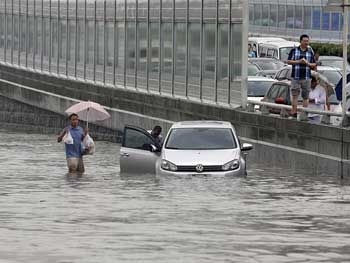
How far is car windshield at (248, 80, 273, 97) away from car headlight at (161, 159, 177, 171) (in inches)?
511

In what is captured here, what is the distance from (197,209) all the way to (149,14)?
26.2m

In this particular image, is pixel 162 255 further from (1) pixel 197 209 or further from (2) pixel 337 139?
(2) pixel 337 139

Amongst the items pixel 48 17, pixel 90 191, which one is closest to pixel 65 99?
pixel 48 17

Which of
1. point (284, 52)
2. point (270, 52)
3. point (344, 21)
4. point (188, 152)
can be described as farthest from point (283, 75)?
point (270, 52)

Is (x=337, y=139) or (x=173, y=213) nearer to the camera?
(x=173, y=213)

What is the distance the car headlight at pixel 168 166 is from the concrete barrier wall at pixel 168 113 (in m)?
3.35

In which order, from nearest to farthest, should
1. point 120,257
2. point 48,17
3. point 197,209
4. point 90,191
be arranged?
point 120,257 → point 197,209 → point 90,191 → point 48,17

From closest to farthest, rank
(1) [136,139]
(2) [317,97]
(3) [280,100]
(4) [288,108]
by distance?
1. (1) [136,139]
2. (4) [288,108]
3. (2) [317,97]
4. (3) [280,100]

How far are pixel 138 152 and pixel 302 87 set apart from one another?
13.7ft

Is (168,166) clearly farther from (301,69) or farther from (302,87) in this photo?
(302,87)

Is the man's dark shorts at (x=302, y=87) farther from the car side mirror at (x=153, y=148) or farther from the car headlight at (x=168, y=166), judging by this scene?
the car headlight at (x=168, y=166)

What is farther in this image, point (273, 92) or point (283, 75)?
point (283, 75)

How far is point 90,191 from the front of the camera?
26.8 metres

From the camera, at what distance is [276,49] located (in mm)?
67938
